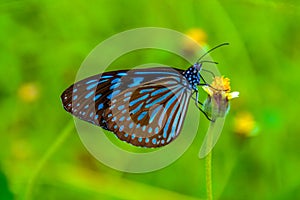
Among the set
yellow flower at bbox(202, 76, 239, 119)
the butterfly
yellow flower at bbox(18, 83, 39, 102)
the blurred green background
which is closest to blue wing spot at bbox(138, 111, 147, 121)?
the butterfly

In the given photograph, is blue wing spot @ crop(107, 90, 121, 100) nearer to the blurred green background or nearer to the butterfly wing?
the butterfly wing

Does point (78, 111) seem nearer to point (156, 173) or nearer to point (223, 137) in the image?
point (156, 173)

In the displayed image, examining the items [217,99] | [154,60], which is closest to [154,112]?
[217,99]

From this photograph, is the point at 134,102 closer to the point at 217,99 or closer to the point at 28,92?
the point at 217,99

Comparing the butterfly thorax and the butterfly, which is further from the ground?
the butterfly thorax

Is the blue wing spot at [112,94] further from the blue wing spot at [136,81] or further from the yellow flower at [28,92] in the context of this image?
the yellow flower at [28,92]

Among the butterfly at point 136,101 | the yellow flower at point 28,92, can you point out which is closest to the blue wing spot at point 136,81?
the butterfly at point 136,101
